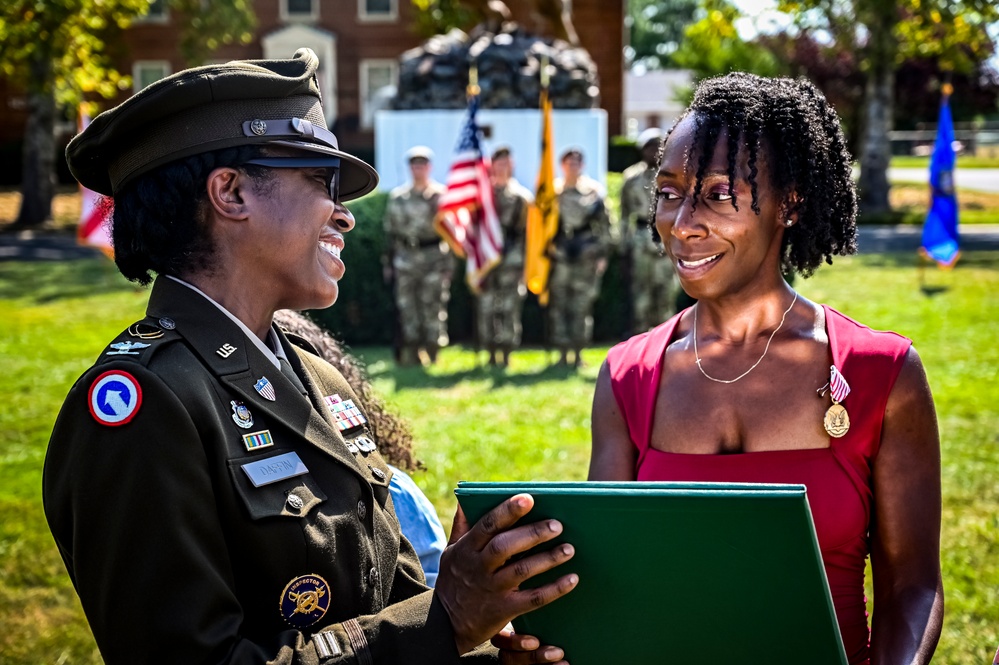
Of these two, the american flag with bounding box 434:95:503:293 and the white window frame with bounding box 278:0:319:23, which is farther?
the white window frame with bounding box 278:0:319:23

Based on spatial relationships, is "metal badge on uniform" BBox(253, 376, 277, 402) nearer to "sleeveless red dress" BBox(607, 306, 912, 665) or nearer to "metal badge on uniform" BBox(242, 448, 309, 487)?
"metal badge on uniform" BBox(242, 448, 309, 487)

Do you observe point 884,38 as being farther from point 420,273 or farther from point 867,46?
point 420,273

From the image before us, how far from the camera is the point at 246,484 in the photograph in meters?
2.04

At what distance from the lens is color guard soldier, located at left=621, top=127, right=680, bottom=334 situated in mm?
12289

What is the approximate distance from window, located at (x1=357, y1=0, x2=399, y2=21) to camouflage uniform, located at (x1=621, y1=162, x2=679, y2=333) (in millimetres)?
26745

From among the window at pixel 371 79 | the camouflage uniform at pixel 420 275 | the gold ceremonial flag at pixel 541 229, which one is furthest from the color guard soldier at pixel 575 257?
the window at pixel 371 79

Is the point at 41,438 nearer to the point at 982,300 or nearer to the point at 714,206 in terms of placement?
the point at 714,206

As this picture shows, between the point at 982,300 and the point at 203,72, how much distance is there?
1491cm

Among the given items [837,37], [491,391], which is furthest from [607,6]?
[491,391]

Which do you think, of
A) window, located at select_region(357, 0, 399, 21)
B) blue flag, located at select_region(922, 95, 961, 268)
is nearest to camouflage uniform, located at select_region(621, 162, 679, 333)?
blue flag, located at select_region(922, 95, 961, 268)

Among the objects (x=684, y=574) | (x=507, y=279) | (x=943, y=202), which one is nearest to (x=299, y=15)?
(x=943, y=202)

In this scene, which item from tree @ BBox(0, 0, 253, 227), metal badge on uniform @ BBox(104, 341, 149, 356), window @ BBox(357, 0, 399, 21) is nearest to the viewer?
metal badge on uniform @ BBox(104, 341, 149, 356)

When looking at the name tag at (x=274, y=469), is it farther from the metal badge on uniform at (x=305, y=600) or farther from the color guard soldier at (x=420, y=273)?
the color guard soldier at (x=420, y=273)

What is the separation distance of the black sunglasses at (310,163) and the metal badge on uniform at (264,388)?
17.4 inches
